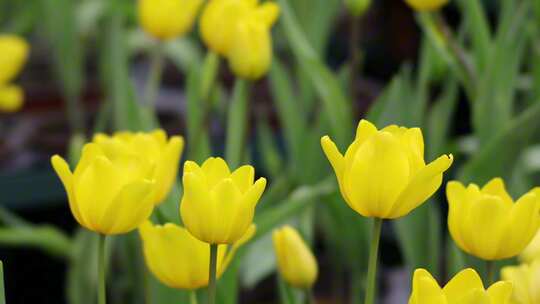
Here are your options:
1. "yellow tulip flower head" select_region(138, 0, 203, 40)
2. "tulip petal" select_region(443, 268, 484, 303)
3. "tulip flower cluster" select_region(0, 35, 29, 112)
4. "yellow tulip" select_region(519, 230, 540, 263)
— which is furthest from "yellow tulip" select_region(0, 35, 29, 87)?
"tulip petal" select_region(443, 268, 484, 303)

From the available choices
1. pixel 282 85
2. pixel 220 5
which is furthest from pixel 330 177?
pixel 220 5

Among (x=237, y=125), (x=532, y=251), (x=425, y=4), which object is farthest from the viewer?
(x=237, y=125)

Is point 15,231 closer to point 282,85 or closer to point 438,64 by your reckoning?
point 282,85

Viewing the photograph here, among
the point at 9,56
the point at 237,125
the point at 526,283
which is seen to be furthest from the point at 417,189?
the point at 9,56

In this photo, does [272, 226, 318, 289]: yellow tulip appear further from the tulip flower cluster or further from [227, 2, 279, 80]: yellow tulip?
the tulip flower cluster

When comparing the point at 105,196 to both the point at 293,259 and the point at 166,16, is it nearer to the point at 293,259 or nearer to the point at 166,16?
the point at 293,259
